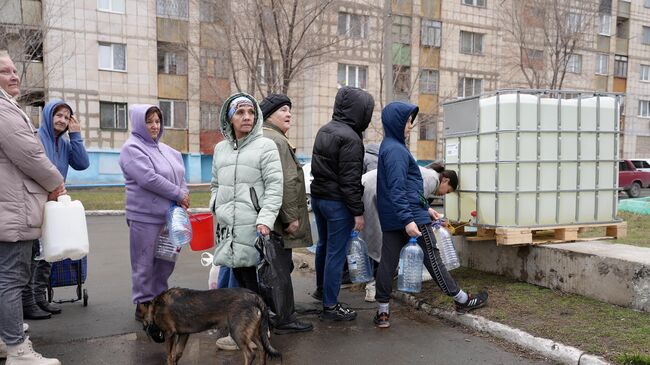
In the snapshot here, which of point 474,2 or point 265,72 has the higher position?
point 474,2

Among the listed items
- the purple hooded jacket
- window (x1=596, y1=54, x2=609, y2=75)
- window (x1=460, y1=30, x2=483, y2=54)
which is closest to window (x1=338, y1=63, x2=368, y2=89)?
window (x1=460, y1=30, x2=483, y2=54)

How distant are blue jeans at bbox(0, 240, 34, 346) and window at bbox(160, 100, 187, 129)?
22341mm

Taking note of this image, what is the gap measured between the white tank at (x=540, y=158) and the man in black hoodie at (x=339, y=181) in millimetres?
1325

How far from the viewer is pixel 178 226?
14.0ft

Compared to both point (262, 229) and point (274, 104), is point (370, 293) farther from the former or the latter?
point (274, 104)

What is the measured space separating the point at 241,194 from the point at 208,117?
22.5 metres

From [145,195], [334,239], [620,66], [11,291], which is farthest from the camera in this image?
[620,66]

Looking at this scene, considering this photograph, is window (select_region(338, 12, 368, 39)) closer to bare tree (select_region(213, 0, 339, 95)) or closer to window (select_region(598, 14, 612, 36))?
bare tree (select_region(213, 0, 339, 95))

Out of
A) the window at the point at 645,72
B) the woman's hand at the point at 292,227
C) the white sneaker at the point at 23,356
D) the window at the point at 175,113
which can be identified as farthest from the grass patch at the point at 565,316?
the window at the point at 645,72

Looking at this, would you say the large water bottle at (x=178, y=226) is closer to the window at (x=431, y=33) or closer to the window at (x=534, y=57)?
the window at (x=534, y=57)

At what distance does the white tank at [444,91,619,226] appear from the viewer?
5035 mm

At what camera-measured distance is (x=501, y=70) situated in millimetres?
29078

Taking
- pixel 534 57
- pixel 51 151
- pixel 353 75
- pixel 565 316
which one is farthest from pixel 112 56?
pixel 565 316

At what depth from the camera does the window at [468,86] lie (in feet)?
94.4
